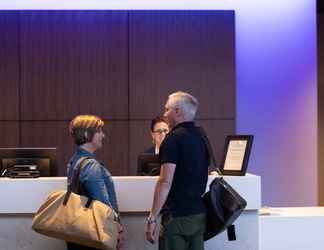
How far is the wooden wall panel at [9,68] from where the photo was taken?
5508 mm

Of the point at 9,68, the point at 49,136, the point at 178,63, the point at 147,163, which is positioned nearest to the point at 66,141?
the point at 49,136

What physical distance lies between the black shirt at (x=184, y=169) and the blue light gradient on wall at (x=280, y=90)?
3.28 metres

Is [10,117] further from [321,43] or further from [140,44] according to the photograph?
[321,43]

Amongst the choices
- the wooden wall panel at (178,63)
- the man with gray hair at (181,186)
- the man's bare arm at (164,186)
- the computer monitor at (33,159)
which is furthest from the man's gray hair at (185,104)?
the wooden wall panel at (178,63)

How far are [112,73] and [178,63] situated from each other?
2.28 ft

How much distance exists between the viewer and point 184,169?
105 inches

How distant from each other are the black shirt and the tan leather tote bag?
1.06ft

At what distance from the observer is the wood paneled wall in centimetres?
552

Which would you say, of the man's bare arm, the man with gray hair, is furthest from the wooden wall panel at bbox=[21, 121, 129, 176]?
the man's bare arm

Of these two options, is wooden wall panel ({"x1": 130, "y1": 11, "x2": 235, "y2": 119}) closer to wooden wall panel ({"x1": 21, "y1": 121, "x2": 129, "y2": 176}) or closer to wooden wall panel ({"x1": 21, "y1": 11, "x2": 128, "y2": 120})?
wooden wall panel ({"x1": 21, "y1": 11, "x2": 128, "y2": 120})

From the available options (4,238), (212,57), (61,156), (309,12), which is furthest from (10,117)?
(309,12)

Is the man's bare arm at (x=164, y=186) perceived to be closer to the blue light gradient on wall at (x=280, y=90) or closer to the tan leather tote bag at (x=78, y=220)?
the tan leather tote bag at (x=78, y=220)

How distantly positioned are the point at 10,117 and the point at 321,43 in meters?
4.02

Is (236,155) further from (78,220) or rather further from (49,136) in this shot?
(49,136)
